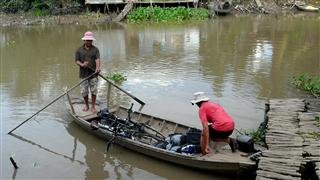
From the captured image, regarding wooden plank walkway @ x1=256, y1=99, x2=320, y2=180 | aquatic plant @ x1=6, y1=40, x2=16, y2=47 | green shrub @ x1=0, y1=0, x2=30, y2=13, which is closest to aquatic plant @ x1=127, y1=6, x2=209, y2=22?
green shrub @ x1=0, y1=0, x2=30, y2=13

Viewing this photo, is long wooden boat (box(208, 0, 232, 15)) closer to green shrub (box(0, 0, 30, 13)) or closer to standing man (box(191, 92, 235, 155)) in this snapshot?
green shrub (box(0, 0, 30, 13))

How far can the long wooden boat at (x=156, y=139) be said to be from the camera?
24.3 ft

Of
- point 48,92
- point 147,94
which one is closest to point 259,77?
point 147,94

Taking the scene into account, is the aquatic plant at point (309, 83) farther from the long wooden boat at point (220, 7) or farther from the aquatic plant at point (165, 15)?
the long wooden boat at point (220, 7)

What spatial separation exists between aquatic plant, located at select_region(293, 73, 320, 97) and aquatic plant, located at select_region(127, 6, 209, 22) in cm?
1644

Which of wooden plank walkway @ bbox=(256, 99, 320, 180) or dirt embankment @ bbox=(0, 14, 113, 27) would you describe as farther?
dirt embankment @ bbox=(0, 14, 113, 27)

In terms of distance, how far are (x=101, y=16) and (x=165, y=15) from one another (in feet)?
14.3

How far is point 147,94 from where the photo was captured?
13.3 meters

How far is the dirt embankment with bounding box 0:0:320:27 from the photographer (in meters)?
30.2

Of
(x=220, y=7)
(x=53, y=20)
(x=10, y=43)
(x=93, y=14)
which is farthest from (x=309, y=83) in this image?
(x=53, y=20)

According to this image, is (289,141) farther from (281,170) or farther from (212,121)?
(212,121)

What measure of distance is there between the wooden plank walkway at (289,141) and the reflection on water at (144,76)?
1.19 metres

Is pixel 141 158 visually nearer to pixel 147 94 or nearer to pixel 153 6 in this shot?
pixel 147 94

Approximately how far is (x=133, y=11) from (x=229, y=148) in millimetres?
23668
